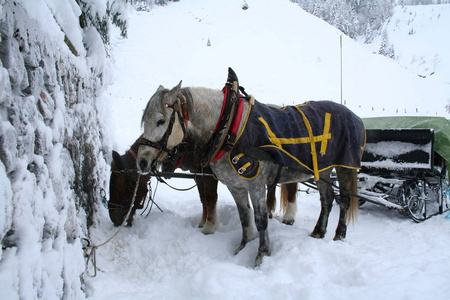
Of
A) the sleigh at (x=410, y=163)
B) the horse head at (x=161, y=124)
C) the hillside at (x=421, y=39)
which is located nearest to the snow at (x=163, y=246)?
the sleigh at (x=410, y=163)

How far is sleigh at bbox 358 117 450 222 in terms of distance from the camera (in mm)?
4594

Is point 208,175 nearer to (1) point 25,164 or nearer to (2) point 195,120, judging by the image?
(2) point 195,120

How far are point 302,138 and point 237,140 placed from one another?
0.75 m

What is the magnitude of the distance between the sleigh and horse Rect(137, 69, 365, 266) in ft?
4.25

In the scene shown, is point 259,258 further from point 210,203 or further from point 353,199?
point 353,199

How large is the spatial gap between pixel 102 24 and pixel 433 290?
4608 millimetres

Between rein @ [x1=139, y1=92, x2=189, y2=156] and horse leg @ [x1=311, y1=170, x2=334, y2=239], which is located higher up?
rein @ [x1=139, y1=92, x2=189, y2=156]

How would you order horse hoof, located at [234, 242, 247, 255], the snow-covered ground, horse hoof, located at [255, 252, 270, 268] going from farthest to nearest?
horse hoof, located at [234, 242, 247, 255] < horse hoof, located at [255, 252, 270, 268] < the snow-covered ground

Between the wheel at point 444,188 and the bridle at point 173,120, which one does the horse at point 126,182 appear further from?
the wheel at point 444,188

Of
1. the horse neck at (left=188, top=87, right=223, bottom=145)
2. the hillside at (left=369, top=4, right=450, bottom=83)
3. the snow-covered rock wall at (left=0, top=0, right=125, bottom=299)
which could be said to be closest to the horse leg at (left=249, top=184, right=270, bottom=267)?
the horse neck at (left=188, top=87, right=223, bottom=145)

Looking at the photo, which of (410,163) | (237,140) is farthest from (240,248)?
(410,163)

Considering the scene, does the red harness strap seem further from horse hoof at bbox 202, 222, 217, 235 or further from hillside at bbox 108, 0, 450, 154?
hillside at bbox 108, 0, 450, 154

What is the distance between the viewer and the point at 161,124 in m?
2.81

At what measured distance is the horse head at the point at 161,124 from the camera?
9.18 ft
